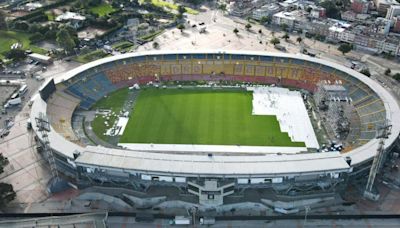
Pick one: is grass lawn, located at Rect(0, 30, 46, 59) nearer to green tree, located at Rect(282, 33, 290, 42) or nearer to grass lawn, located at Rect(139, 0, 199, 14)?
grass lawn, located at Rect(139, 0, 199, 14)

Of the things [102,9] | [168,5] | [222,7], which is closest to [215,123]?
[222,7]

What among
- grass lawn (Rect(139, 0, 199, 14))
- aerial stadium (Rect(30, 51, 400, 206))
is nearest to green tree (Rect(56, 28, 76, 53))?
aerial stadium (Rect(30, 51, 400, 206))

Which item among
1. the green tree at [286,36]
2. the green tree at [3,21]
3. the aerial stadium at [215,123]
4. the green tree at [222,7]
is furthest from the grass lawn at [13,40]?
the green tree at [286,36]

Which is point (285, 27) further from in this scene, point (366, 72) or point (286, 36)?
point (366, 72)

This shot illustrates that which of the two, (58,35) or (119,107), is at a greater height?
(58,35)

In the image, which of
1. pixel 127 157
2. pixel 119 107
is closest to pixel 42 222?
pixel 127 157

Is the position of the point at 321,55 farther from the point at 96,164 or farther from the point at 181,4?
the point at 96,164

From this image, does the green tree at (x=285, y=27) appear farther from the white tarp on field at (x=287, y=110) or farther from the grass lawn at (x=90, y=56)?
the grass lawn at (x=90, y=56)
